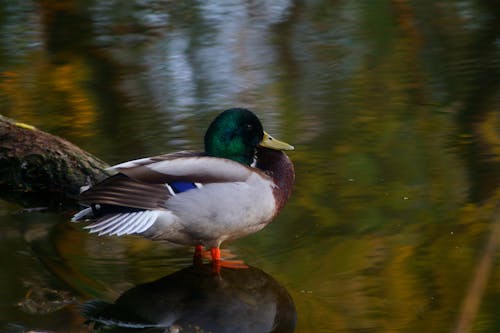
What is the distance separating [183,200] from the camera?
3.88 metres

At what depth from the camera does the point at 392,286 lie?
3.77m

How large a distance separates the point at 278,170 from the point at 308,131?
168 centimetres

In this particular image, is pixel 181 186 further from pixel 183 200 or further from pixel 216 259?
pixel 216 259

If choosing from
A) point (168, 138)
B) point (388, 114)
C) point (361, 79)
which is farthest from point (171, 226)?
point (361, 79)

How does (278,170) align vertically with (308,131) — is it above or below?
above

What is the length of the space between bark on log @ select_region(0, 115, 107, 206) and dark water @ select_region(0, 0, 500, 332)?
6.0 inches

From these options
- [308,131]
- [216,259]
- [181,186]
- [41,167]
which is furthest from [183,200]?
[308,131]

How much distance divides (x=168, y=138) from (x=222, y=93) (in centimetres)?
104

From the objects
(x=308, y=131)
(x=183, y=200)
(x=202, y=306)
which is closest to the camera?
(x=202, y=306)

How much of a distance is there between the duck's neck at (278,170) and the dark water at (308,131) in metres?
0.26

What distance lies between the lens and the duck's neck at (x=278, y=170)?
4.12m

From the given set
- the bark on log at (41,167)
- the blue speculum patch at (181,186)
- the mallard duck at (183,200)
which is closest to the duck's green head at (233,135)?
the mallard duck at (183,200)

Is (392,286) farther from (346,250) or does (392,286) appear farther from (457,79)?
(457,79)

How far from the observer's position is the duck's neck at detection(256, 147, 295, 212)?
13.5ft
